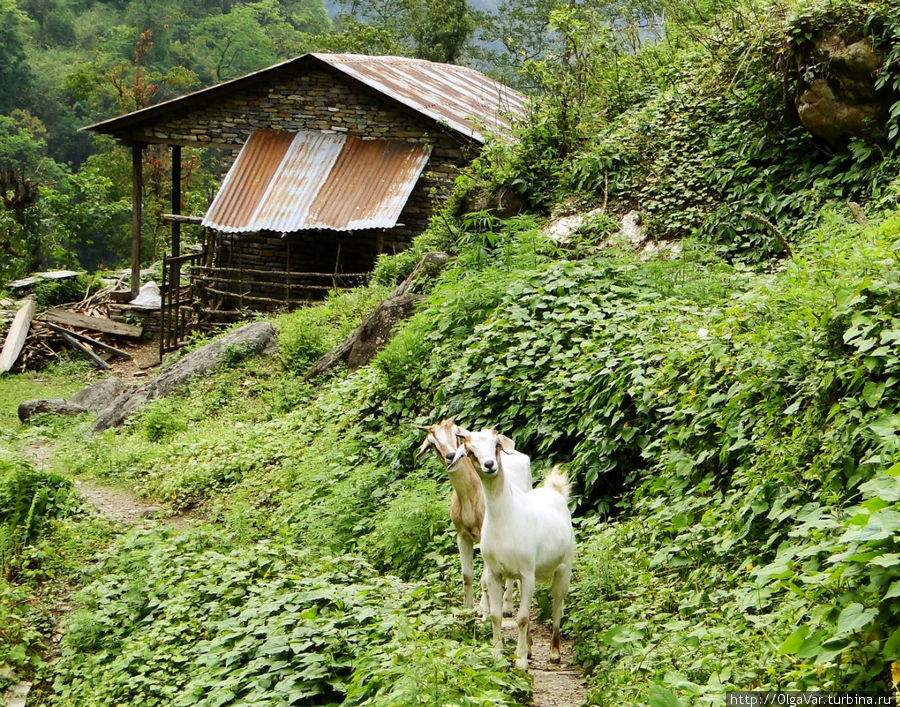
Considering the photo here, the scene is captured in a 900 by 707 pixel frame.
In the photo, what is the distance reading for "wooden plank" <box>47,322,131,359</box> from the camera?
860 inches

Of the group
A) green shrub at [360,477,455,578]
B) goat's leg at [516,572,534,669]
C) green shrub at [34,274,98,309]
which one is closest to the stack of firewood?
green shrub at [34,274,98,309]

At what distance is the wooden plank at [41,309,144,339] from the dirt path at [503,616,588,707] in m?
19.2

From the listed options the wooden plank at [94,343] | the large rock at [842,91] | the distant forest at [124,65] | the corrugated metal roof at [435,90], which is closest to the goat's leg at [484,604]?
the large rock at [842,91]

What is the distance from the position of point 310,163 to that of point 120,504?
35.1 feet

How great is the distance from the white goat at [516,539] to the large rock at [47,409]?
43.0ft

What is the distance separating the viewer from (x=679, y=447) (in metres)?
6.42

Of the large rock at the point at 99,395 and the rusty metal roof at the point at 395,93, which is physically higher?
the rusty metal roof at the point at 395,93

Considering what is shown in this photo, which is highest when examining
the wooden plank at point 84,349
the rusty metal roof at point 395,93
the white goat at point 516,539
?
the rusty metal roof at point 395,93

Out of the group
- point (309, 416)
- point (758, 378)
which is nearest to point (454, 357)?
point (309, 416)

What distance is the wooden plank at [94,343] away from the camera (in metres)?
21.8

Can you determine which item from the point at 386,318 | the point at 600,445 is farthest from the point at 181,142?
the point at 600,445

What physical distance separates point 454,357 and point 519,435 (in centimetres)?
157

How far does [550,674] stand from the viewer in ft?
16.8

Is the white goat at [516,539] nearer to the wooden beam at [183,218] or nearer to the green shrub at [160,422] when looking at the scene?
the green shrub at [160,422]
